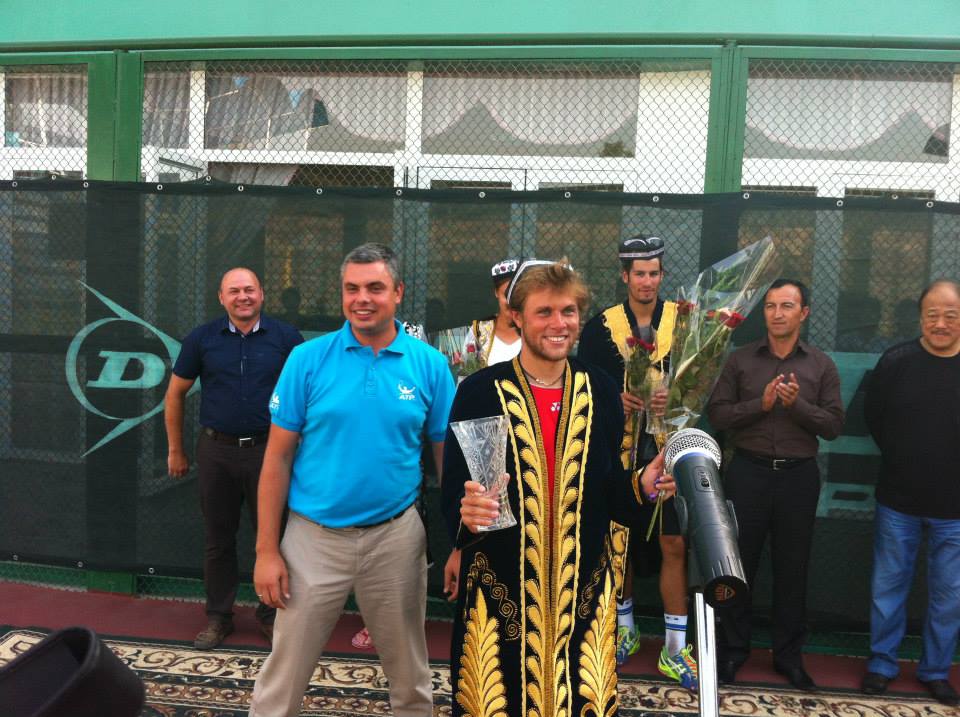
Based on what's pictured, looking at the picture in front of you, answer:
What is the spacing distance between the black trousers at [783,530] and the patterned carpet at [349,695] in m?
0.32

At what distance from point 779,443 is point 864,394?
0.72m

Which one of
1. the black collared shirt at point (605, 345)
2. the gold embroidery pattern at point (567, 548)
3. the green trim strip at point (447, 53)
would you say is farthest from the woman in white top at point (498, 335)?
the gold embroidery pattern at point (567, 548)

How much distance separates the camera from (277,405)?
3139mm

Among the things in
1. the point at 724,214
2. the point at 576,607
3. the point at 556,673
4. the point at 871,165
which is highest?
the point at 871,165

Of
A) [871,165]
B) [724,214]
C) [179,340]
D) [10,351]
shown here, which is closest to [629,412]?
[724,214]

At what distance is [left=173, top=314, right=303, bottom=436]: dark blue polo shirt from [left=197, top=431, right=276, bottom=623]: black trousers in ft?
0.41

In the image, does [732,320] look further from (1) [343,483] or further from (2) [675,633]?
(2) [675,633]

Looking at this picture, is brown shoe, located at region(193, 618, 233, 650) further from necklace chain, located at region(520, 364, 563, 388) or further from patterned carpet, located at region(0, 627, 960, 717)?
necklace chain, located at region(520, 364, 563, 388)

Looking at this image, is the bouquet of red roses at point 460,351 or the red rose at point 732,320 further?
the bouquet of red roses at point 460,351

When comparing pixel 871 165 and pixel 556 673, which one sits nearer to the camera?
pixel 556 673

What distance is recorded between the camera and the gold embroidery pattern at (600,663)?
2.58 m

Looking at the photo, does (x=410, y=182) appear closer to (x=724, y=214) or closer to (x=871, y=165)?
(x=724, y=214)

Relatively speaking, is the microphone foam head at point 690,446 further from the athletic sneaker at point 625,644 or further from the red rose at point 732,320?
the athletic sneaker at point 625,644

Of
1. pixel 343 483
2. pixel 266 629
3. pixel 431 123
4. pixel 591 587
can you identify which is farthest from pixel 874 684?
pixel 431 123
